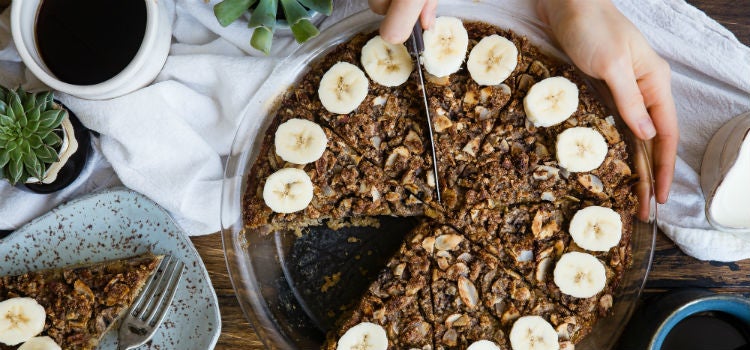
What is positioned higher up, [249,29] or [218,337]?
[249,29]

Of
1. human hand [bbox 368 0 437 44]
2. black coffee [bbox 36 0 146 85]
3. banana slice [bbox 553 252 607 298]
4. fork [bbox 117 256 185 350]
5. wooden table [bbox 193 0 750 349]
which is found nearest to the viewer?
human hand [bbox 368 0 437 44]

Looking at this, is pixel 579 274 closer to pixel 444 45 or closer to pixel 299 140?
pixel 444 45

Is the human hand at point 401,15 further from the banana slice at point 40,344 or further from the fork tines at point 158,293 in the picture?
the banana slice at point 40,344

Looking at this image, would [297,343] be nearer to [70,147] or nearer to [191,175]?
[191,175]

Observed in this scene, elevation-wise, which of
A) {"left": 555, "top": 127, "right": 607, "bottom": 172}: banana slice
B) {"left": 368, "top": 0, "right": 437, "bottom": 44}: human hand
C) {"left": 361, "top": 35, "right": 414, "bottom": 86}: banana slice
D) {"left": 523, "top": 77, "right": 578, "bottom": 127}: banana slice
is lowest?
{"left": 555, "top": 127, "right": 607, "bottom": 172}: banana slice

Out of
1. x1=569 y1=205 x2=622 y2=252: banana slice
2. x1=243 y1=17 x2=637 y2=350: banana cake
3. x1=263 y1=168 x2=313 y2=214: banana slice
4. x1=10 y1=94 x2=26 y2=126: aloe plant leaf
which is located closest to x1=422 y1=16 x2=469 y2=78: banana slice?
x1=243 y1=17 x2=637 y2=350: banana cake

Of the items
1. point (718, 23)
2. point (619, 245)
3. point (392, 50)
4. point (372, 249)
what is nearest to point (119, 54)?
point (392, 50)

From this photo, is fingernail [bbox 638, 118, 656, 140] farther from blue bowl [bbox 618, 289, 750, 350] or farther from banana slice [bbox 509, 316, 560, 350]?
banana slice [bbox 509, 316, 560, 350]
